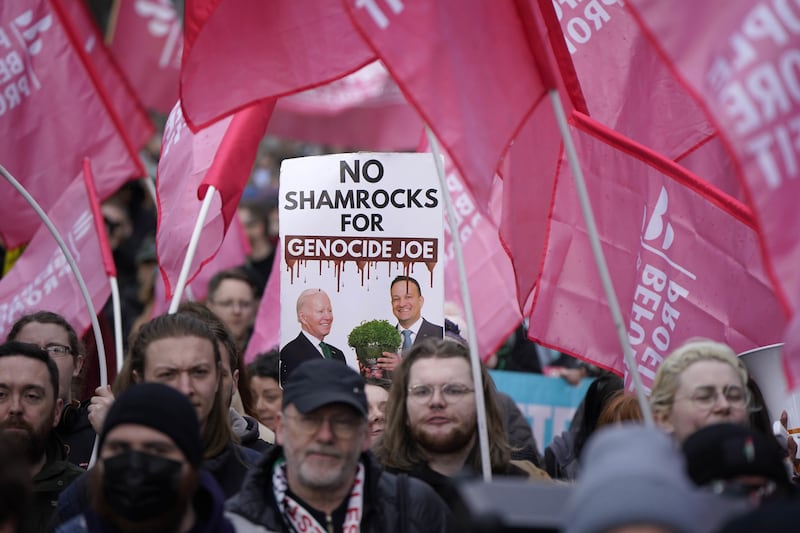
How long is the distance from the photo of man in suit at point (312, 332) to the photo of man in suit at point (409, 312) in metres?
0.27

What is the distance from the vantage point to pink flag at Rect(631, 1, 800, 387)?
3787 millimetres

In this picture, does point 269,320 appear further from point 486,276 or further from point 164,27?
point 164,27

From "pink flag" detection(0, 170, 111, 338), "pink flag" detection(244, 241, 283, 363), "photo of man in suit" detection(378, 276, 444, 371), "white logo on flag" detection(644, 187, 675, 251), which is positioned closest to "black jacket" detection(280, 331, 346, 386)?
"photo of man in suit" detection(378, 276, 444, 371)

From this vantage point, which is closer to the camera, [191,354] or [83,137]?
[191,354]

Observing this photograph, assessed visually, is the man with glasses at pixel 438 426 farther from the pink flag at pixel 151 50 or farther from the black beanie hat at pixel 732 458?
the pink flag at pixel 151 50

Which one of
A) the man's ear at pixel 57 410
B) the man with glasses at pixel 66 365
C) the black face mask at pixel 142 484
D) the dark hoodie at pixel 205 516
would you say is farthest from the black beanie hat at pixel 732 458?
the man with glasses at pixel 66 365

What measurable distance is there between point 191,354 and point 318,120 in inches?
302

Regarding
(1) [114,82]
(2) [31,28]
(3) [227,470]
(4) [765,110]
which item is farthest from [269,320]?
(4) [765,110]

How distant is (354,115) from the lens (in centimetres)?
1250

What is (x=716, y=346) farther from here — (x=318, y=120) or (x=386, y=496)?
(x=318, y=120)

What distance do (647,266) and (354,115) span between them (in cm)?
649

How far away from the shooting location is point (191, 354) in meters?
5.27

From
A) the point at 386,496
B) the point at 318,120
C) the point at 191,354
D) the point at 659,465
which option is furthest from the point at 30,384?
the point at 318,120

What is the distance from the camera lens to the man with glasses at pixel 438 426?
18.2 feet
